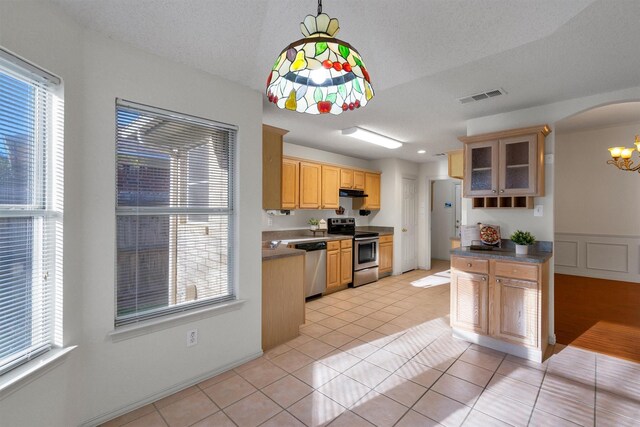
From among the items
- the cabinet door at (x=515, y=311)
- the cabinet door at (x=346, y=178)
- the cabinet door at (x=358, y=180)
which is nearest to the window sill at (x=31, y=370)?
the cabinet door at (x=515, y=311)

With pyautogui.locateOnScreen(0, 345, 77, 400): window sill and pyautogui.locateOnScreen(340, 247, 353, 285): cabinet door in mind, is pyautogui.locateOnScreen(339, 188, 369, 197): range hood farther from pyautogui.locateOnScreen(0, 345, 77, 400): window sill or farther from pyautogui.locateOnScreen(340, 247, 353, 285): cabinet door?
pyautogui.locateOnScreen(0, 345, 77, 400): window sill

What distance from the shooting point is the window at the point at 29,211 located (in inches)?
55.6

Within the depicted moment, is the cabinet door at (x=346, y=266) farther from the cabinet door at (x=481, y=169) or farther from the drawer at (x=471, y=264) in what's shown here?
the cabinet door at (x=481, y=169)

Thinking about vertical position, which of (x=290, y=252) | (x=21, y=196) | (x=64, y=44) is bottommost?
(x=290, y=252)

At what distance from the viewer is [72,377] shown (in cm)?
170

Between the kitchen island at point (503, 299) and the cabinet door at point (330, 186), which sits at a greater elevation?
the cabinet door at point (330, 186)

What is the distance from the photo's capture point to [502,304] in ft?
9.04

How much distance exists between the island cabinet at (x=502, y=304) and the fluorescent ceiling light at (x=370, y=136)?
1.98 m

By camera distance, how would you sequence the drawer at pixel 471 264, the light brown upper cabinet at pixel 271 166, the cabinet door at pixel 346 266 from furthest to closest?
the cabinet door at pixel 346 266, the light brown upper cabinet at pixel 271 166, the drawer at pixel 471 264

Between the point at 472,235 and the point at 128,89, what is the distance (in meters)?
3.48

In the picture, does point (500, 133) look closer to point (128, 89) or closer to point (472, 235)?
point (472, 235)

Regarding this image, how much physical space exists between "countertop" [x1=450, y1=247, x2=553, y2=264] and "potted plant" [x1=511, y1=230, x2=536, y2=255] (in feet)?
0.17

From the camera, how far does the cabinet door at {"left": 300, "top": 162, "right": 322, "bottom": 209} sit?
466cm

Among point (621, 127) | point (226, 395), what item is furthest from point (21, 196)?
point (621, 127)
